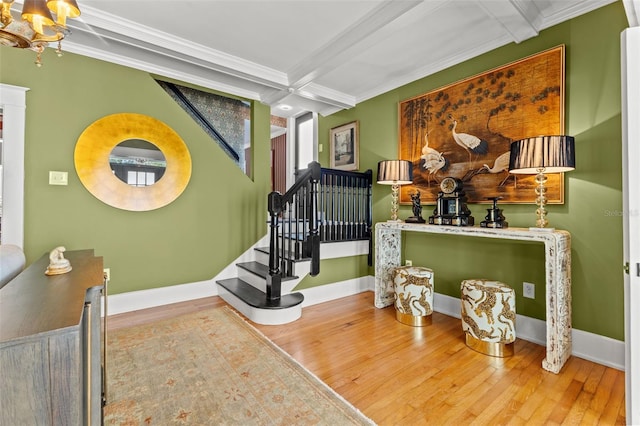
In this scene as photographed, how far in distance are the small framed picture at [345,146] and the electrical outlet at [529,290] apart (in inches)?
95.4

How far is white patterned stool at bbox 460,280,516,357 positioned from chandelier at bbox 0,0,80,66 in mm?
3180

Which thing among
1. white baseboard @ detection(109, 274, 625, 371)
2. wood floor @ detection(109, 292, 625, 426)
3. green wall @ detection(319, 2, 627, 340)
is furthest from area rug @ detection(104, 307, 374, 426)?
green wall @ detection(319, 2, 627, 340)

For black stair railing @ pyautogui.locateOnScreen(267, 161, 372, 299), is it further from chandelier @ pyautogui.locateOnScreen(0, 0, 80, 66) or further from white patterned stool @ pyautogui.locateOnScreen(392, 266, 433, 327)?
chandelier @ pyautogui.locateOnScreen(0, 0, 80, 66)

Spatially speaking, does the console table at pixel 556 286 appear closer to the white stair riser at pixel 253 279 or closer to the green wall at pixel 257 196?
the green wall at pixel 257 196

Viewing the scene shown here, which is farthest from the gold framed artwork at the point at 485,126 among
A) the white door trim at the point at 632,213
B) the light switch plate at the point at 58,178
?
the light switch plate at the point at 58,178

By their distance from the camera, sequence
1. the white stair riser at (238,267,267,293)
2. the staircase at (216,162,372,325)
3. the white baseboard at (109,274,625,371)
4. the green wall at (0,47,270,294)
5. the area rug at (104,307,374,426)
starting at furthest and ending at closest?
the white stair riser at (238,267,267,293), the staircase at (216,162,372,325), the green wall at (0,47,270,294), the white baseboard at (109,274,625,371), the area rug at (104,307,374,426)

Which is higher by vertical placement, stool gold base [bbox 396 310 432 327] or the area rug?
stool gold base [bbox 396 310 432 327]

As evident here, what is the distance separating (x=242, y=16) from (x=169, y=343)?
2756mm

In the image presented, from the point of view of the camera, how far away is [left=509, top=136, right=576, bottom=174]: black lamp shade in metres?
1.97

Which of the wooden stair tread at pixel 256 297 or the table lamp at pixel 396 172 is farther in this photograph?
the table lamp at pixel 396 172

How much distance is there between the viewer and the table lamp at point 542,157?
197 centimetres

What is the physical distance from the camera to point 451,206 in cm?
278

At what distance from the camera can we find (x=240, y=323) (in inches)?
105

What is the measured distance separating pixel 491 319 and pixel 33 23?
11.1ft
